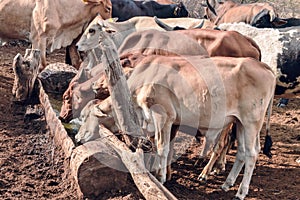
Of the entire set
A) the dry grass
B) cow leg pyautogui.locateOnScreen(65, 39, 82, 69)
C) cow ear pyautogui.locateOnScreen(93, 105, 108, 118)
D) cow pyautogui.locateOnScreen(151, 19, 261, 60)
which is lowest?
the dry grass

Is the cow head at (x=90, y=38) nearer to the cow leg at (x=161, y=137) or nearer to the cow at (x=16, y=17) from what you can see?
the cow at (x=16, y=17)

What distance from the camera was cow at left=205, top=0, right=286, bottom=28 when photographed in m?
9.52

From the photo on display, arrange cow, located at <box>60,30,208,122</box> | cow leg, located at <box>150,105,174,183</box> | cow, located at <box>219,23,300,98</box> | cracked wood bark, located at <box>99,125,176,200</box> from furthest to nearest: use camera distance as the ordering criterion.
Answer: cow, located at <box>219,23,300,98</box> → cow, located at <box>60,30,208,122</box> → cow leg, located at <box>150,105,174,183</box> → cracked wood bark, located at <box>99,125,176,200</box>

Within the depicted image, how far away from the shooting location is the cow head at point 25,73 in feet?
23.8

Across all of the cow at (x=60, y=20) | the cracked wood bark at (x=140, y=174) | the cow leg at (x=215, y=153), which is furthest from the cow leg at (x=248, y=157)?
the cow at (x=60, y=20)

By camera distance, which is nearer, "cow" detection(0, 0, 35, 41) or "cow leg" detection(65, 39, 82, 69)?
"cow" detection(0, 0, 35, 41)

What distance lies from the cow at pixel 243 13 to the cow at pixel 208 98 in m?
4.27

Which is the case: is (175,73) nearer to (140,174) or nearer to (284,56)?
(140,174)

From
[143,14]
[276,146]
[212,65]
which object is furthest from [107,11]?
[212,65]

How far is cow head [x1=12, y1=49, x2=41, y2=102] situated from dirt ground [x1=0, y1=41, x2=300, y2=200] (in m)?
0.21

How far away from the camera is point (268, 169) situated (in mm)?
6277

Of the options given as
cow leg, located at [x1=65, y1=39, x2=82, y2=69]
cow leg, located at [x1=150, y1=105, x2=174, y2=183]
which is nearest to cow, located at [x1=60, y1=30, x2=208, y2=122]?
cow leg, located at [x1=150, y1=105, x2=174, y2=183]

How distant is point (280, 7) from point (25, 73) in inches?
547

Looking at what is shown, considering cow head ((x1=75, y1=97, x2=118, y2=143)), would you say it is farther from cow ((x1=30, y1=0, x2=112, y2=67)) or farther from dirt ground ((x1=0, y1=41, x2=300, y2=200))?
cow ((x1=30, y1=0, x2=112, y2=67))
